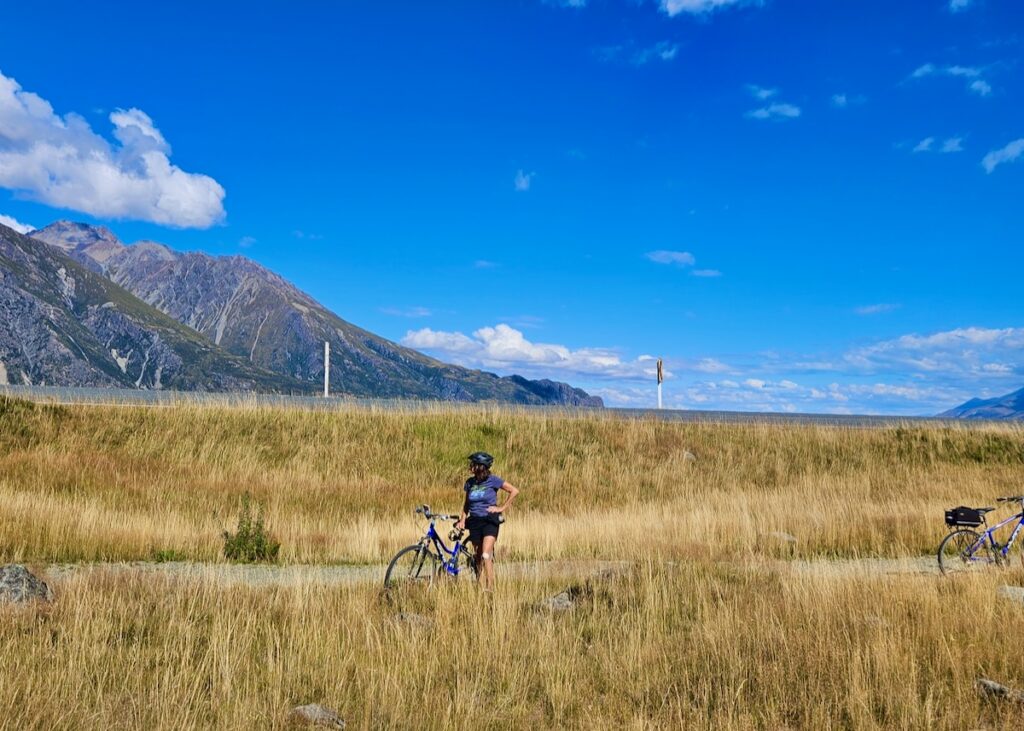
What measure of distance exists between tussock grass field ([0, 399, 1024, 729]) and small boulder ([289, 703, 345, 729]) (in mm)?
128

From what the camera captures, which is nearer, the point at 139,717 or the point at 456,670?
the point at 139,717

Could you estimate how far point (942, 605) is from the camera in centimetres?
830

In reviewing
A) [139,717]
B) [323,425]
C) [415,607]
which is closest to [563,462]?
[323,425]

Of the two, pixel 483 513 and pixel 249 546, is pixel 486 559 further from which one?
pixel 249 546

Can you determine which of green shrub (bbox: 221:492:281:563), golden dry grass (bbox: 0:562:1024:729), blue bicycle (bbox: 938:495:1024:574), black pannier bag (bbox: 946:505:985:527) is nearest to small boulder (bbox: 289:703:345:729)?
golden dry grass (bbox: 0:562:1024:729)

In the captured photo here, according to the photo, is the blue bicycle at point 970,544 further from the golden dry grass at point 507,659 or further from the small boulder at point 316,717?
the small boulder at point 316,717

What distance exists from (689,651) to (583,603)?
2.01 m

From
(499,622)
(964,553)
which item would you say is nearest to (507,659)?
(499,622)

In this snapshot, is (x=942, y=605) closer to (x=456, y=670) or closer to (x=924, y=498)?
(x=456, y=670)

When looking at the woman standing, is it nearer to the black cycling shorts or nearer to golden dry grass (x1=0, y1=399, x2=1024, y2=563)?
the black cycling shorts

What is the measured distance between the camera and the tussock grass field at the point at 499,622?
5648 mm

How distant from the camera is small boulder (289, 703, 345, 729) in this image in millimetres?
5352

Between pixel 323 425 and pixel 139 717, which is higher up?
pixel 323 425

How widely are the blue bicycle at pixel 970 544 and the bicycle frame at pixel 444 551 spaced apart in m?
7.68
